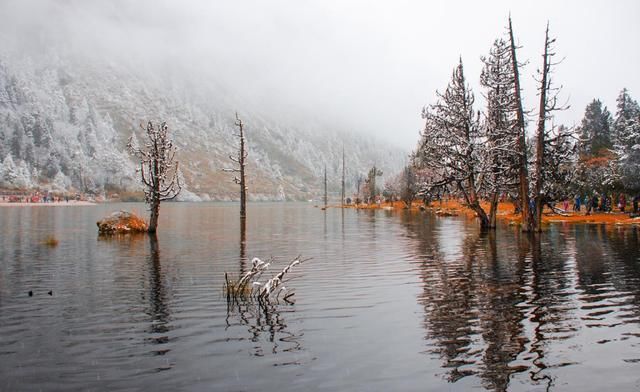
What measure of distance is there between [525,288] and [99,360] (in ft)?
52.1

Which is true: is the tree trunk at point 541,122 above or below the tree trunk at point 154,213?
above

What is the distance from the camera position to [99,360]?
37.0 feet

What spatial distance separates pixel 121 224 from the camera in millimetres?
46562

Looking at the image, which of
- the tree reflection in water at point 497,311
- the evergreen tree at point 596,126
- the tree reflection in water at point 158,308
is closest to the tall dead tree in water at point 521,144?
the tree reflection in water at point 497,311

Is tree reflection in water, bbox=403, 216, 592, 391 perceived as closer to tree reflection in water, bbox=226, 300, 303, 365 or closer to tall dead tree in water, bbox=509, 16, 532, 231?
tree reflection in water, bbox=226, 300, 303, 365

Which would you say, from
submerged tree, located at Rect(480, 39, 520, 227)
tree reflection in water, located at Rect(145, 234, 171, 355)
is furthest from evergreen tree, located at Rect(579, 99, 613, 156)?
tree reflection in water, located at Rect(145, 234, 171, 355)

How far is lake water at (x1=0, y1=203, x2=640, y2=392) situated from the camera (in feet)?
33.7

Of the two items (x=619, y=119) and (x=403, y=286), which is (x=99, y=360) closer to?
(x=403, y=286)

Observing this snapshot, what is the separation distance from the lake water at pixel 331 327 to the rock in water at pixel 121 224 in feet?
55.0

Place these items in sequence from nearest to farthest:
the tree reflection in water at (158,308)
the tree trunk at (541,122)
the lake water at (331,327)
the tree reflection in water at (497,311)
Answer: the lake water at (331,327)
the tree reflection in water at (497,311)
the tree reflection in water at (158,308)
the tree trunk at (541,122)

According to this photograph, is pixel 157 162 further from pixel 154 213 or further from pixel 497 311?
pixel 497 311

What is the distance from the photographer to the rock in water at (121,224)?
45.2m

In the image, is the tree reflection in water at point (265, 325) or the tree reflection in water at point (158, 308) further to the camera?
the tree reflection in water at point (158, 308)

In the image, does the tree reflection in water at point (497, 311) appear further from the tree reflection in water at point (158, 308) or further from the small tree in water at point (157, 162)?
the small tree in water at point (157, 162)
